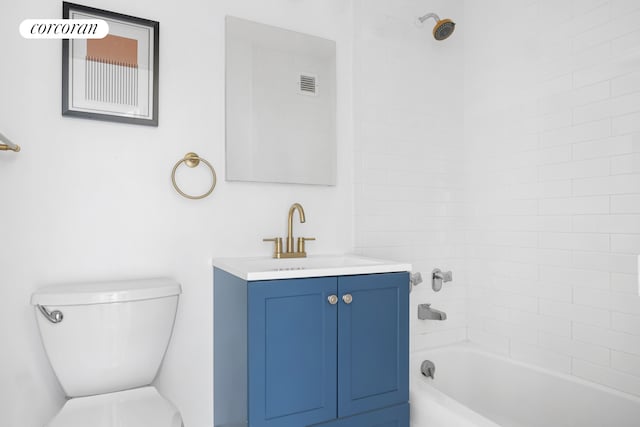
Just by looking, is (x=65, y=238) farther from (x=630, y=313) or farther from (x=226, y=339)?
(x=630, y=313)

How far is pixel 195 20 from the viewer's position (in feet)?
5.75

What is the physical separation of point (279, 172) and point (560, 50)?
1.46 m

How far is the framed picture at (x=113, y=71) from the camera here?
152 centimetres

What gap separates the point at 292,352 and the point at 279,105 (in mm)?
1127

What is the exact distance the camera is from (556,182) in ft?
6.31

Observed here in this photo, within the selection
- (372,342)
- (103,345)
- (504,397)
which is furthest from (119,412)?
(504,397)

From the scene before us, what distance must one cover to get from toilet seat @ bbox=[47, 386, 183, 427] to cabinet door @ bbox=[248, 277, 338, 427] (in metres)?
0.27

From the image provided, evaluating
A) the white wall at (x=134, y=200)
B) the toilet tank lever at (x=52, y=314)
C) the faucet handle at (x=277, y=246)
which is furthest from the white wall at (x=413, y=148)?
the toilet tank lever at (x=52, y=314)

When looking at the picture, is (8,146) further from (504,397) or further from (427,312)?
(504,397)

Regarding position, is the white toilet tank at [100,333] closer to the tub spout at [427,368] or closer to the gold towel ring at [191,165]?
the gold towel ring at [191,165]

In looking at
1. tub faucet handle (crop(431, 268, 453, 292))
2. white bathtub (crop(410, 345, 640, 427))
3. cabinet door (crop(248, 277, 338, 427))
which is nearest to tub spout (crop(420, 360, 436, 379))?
white bathtub (crop(410, 345, 640, 427))

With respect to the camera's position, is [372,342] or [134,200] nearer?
[372,342]

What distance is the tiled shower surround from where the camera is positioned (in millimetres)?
1703

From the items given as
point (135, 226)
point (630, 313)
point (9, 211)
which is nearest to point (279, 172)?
point (135, 226)
